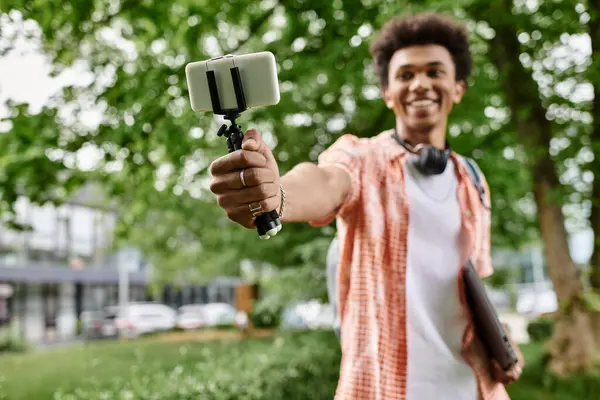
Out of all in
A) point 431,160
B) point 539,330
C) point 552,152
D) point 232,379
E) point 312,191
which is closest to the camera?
point 312,191

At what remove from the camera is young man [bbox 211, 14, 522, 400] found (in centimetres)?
187

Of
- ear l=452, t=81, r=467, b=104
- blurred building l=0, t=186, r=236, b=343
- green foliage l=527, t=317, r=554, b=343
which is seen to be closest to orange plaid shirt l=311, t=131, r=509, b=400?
ear l=452, t=81, r=467, b=104

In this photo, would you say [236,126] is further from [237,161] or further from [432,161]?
[432,161]

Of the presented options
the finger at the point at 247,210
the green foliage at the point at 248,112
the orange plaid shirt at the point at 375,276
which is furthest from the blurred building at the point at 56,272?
the finger at the point at 247,210

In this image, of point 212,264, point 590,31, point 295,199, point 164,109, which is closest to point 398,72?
point 295,199

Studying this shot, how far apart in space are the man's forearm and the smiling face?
1.45 feet

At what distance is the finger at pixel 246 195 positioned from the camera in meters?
1.27

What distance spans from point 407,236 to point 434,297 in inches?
8.6

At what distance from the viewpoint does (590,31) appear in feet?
25.8

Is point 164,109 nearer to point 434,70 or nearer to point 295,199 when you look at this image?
point 434,70

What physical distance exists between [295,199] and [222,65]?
19.4 inches

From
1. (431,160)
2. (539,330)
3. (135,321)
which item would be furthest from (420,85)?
(135,321)

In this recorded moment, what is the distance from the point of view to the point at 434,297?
78.8 inches

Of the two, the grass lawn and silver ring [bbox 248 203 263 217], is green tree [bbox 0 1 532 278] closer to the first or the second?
the grass lawn
